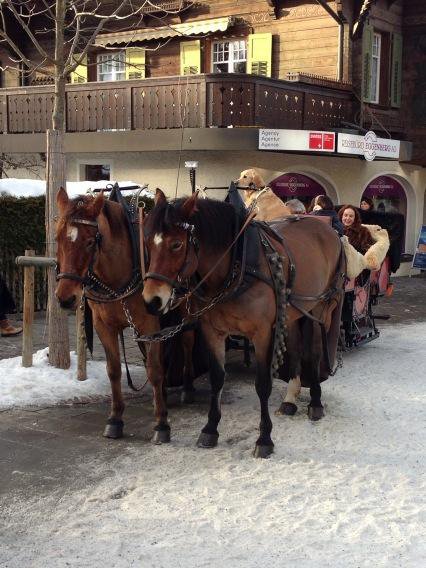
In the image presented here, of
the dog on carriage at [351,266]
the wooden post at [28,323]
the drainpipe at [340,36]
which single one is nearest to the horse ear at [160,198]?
the dog on carriage at [351,266]

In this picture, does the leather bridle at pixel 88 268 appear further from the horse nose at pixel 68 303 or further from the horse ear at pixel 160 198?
the horse ear at pixel 160 198

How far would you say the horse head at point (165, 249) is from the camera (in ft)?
14.3

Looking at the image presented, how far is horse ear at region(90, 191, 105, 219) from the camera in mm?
4824

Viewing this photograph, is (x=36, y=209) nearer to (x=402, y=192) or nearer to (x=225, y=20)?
(x=225, y=20)

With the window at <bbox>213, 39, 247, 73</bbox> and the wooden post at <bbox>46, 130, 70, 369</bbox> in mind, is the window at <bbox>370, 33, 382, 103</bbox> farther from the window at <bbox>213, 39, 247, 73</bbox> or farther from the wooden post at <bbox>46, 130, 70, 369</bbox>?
the wooden post at <bbox>46, 130, 70, 369</bbox>

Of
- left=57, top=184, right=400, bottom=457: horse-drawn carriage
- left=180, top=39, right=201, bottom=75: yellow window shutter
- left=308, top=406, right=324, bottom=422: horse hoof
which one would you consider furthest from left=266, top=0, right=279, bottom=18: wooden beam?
left=308, top=406, right=324, bottom=422: horse hoof

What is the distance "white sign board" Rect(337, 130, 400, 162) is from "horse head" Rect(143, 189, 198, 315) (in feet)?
36.4

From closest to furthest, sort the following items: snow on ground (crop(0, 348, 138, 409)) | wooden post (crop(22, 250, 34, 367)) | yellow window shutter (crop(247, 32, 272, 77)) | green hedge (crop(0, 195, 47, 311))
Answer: snow on ground (crop(0, 348, 138, 409)) → wooden post (crop(22, 250, 34, 367)) → green hedge (crop(0, 195, 47, 311)) → yellow window shutter (crop(247, 32, 272, 77))

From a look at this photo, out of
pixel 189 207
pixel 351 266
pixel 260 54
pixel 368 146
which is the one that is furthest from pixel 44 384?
pixel 260 54

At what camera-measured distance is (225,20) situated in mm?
17609

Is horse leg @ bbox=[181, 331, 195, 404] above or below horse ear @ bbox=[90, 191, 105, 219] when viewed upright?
below

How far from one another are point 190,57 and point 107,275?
1455 cm

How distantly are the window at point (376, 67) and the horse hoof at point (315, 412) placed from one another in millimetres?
13547

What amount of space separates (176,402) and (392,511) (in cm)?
282
